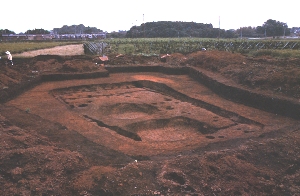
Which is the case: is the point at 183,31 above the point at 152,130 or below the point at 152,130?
above

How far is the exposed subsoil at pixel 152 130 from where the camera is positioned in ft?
14.1

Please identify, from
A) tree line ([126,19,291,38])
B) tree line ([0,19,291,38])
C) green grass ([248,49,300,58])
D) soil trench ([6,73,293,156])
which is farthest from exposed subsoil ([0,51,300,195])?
tree line ([0,19,291,38])

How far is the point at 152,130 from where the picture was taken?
7887mm

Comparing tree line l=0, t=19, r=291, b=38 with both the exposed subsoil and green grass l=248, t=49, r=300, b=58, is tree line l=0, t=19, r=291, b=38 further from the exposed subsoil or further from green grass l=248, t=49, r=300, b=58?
the exposed subsoil

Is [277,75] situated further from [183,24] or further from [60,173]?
[183,24]

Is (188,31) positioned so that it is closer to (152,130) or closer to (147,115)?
(147,115)

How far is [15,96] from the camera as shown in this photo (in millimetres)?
11023

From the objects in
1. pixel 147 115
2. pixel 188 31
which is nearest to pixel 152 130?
pixel 147 115

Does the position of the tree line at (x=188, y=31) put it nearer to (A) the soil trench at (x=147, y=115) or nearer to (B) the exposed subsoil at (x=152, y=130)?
(B) the exposed subsoil at (x=152, y=130)

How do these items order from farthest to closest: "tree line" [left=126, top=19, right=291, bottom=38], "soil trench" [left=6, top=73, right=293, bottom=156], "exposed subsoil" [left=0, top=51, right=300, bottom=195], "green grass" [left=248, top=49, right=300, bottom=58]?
"tree line" [left=126, top=19, right=291, bottom=38] < "green grass" [left=248, top=49, right=300, bottom=58] < "soil trench" [left=6, top=73, right=293, bottom=156] < "exposed subsoil" [left=0, top=51, right=300, bottom=195]

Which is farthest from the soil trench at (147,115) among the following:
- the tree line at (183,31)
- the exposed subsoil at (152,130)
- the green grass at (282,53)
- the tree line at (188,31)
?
the tree line at (183,31)

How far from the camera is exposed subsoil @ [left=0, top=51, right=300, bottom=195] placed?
14.1 feet

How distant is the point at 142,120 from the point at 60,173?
12.8ft

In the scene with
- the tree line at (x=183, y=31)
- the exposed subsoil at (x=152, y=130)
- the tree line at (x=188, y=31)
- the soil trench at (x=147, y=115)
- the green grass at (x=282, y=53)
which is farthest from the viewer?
the tree line at (x=183, y=31)
